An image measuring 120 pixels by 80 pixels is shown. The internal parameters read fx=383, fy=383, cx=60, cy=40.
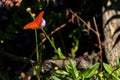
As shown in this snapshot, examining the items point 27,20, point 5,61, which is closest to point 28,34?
point 5,61

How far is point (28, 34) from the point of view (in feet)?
12.8

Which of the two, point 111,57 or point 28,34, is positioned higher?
point 28,34

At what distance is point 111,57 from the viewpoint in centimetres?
332

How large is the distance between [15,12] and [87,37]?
845 mm

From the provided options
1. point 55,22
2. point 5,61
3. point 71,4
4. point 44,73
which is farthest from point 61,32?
point 44,73

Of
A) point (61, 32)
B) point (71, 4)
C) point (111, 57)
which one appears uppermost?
point (71, 4)

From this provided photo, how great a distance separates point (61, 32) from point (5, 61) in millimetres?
613

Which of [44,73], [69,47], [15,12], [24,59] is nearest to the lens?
[44,73]

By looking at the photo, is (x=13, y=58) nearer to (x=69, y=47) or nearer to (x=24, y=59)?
(x=24, y=59)

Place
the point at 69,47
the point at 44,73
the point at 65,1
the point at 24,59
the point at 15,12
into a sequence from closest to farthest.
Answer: the point at 44,73
the point at 15,12
the point at 24,59
the point at 69,47
the point at 65,1

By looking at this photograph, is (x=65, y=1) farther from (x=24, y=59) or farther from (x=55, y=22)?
(x=24, y=59)

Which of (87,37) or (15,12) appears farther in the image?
(87,37)

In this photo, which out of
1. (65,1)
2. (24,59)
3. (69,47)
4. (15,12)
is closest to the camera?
(15,12)

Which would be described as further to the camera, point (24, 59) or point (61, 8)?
point (61, 8)
